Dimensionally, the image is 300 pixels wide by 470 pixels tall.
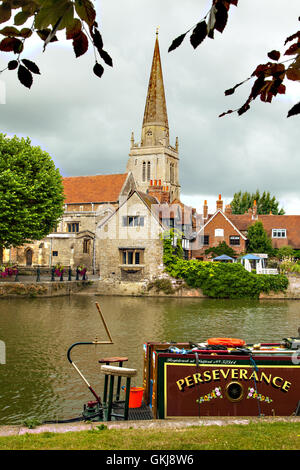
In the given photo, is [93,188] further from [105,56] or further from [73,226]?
[105,56]

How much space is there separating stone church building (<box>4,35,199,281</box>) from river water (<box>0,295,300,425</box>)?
4710 mm

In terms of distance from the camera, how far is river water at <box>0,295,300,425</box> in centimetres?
1245

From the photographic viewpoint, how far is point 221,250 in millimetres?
50000

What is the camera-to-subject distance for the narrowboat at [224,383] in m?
9.41

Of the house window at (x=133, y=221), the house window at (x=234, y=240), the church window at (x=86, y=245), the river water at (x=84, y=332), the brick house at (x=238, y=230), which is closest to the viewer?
the river water at (x=84, y=332)

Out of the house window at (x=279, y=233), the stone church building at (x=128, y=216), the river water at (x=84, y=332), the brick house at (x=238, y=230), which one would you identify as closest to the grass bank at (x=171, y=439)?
the river water at (x=84, y=332)

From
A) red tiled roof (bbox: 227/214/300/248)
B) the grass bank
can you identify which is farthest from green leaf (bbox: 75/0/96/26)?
red tiled roof (bbox: 227/214/300/248)

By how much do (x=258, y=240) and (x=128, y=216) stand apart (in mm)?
16337

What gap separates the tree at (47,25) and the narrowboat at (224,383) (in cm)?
692

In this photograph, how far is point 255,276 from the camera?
3972cm

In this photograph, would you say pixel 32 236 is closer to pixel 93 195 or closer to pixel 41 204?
pixel 41 204

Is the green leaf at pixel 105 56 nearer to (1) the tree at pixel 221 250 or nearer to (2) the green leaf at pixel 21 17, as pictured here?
(2) the green leaf at pixel 21 17

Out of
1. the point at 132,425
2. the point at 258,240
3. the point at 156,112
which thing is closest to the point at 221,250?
the point at 258,240

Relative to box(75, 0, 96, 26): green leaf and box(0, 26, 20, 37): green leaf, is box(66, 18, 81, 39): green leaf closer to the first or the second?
box(75, 0, 96, 26): green leaf
